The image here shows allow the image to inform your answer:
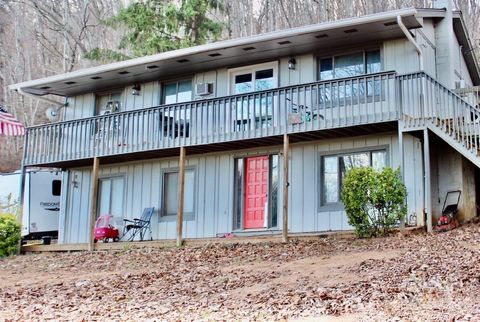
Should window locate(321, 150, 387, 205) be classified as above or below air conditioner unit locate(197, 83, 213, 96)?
below

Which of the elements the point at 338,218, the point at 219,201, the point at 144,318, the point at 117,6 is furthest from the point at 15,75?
the point at 144,318

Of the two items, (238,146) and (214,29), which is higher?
(214,29)

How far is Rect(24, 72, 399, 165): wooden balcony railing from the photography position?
1373cm

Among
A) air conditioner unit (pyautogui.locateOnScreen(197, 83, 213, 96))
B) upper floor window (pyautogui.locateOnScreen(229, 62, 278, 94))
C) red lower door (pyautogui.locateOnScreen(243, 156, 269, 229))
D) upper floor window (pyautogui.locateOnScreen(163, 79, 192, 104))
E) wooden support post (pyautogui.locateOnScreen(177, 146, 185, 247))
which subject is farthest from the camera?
upper floor window (pyautogui.locateOnScreen(163, 79, 192, 104))

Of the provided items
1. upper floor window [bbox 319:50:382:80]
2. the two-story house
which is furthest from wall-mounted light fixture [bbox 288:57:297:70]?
upper floor window [bbox 319:50:382:80]

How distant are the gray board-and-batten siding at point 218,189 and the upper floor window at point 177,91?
5.80ft

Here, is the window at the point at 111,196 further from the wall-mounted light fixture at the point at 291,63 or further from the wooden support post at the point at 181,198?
the wall-mounted light fixture at the point at 291,63

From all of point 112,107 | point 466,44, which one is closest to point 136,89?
point 112,107

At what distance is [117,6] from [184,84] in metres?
19.8

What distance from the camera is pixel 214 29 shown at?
89.4 feet

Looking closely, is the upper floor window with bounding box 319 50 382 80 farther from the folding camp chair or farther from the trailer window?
the trailer window

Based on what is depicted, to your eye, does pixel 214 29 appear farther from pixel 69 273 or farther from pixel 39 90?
pixel 69 273

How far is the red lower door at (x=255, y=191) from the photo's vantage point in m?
16.0

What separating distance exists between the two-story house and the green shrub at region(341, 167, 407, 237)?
2.79 ft
